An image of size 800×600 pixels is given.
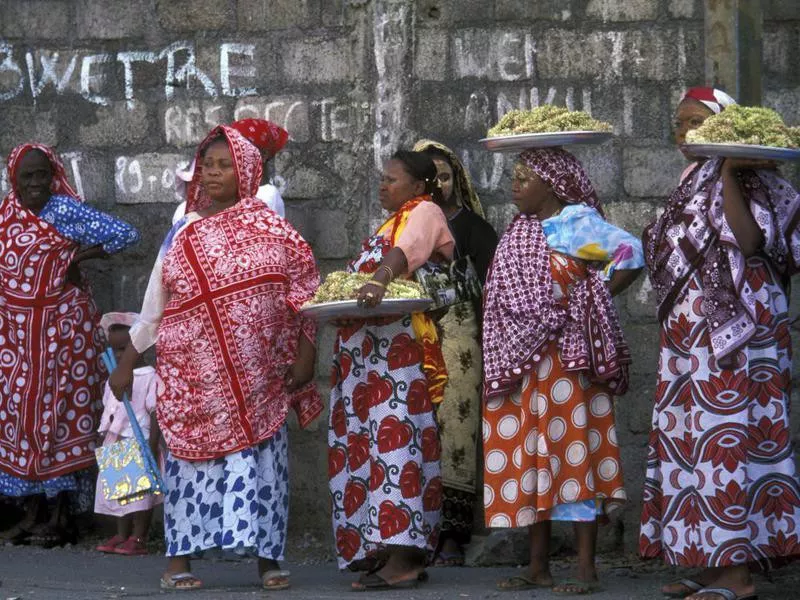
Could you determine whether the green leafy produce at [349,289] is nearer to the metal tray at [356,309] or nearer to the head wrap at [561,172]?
the metal tray at [356,309]

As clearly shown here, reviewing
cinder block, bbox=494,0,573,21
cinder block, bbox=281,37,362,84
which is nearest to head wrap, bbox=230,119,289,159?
cinder block, bbox=281,37,362,84

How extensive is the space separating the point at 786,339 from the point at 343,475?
1951mm

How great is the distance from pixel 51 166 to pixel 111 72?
616 mm

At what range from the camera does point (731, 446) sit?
21.6 feet

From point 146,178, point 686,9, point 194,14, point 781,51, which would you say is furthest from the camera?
point 146,178

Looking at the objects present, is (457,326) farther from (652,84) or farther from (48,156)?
(48,156)

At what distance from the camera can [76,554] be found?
28.8 ft

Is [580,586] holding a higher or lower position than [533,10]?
lower

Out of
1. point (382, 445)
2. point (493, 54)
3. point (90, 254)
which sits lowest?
point (382, 445)

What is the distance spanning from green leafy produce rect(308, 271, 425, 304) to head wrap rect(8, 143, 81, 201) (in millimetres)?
2355

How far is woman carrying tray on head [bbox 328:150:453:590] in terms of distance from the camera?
7.29 m

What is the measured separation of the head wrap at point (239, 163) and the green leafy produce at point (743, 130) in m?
1.88

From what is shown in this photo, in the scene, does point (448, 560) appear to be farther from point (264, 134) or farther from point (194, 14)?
point (194, 14)

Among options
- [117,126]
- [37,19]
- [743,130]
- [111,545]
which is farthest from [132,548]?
[743,130]
